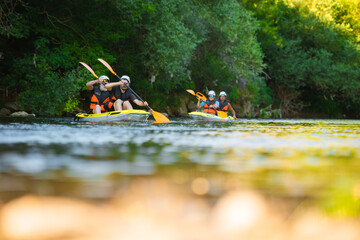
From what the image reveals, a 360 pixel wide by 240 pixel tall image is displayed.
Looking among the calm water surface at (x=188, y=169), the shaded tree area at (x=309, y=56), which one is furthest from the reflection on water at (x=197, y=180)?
the shaded tree area at (x=309, y=56)

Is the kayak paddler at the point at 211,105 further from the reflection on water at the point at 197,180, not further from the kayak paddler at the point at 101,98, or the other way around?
the reflection on water at the point at 197,180

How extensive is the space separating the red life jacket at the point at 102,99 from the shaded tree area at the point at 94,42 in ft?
18.7

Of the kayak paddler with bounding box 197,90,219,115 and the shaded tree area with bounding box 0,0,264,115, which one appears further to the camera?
the kayak paddler with bounding box 197,90,219,115

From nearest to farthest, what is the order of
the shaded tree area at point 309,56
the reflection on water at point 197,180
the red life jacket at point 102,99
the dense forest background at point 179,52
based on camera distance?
the reflection on water at point 197,180 < the red life jacket at point 102,99 < the dense forest background at point 179,52 < the shaded tree area at point 309,56

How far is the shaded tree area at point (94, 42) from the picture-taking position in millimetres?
22828

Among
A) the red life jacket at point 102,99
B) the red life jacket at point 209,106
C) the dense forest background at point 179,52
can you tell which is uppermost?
the dense forest background at point 179,52

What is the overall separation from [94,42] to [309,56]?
2605 centimetres

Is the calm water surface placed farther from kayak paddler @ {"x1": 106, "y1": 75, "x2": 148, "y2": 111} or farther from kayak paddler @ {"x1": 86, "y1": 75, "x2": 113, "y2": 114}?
kayak paddler @ {"x1": 106, "y1": 75, "x2": 148, "y2": 111}

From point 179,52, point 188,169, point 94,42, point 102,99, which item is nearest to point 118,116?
point 102,99

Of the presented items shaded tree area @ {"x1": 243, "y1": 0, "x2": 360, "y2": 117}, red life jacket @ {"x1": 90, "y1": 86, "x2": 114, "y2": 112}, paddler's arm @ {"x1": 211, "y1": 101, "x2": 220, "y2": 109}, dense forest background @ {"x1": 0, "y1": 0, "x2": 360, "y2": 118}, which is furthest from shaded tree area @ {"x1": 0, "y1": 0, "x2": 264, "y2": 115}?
shaded tree area @ {"x1": 243, "y1": 0, "x2": 360, "y2": 117}

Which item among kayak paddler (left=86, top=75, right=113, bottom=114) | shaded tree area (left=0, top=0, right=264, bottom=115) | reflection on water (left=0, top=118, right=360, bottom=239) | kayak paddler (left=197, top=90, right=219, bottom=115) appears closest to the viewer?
reflection on water (left=0, top=118, right=360, bottom=239)

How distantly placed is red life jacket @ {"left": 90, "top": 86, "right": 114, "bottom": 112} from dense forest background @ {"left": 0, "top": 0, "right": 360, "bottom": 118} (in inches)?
233

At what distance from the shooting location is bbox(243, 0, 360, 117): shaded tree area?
43938 millimetres

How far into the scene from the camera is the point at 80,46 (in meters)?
25.2
